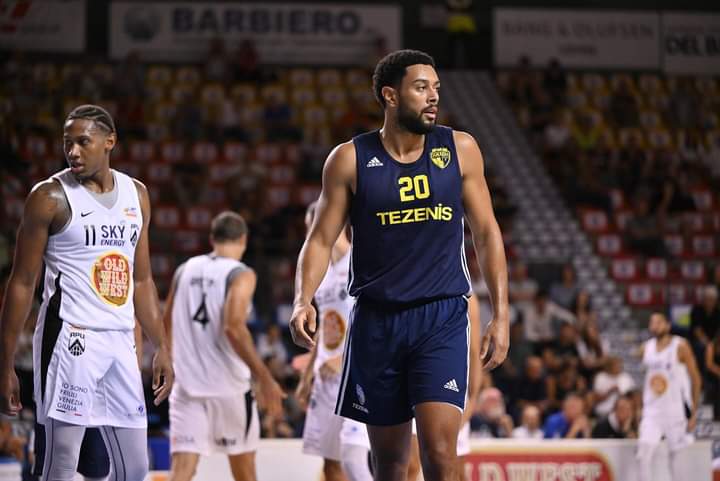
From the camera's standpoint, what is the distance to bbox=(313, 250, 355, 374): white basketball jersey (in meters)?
7.02

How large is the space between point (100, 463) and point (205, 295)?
90.2 inches

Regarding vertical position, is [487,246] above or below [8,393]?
above

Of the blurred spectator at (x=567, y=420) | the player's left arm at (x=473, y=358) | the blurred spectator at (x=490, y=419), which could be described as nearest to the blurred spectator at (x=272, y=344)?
the blurred spectator at (x=490, y=419)

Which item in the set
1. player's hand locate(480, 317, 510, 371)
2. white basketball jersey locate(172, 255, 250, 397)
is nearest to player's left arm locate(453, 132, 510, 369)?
player's hand locate(480, 317, 510, 371)

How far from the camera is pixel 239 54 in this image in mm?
19641

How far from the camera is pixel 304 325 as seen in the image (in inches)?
182

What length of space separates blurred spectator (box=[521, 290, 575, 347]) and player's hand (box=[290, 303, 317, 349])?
9.57 metres

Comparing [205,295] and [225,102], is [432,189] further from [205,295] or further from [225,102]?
[225,102]

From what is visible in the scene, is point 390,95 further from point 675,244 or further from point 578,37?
point 578,37

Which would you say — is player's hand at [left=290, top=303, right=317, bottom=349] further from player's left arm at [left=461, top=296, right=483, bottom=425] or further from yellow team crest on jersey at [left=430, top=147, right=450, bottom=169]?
player's left arm at [left=461, top=296, right=483, bottom=425]

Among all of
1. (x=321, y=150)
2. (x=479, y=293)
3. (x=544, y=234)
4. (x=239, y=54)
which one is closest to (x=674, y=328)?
(x=479, y=293)

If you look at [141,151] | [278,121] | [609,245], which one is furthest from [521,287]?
[141,151]

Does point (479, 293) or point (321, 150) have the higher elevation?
point (321, 150)

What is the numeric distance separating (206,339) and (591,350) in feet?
24.7
